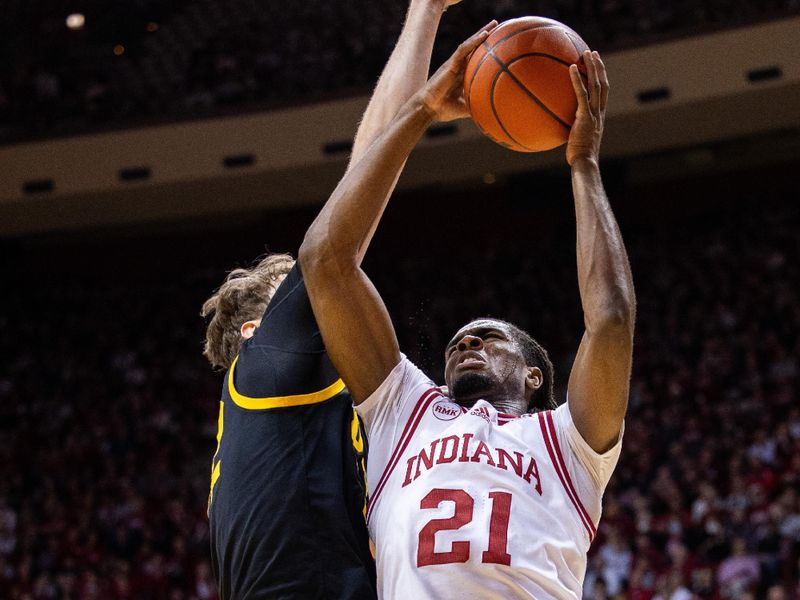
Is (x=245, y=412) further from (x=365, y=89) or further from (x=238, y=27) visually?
(x=238, y=27)

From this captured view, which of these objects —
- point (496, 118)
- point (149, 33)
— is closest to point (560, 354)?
point (149, 33)

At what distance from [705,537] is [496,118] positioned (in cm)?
683

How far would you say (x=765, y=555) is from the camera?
8.20 metres

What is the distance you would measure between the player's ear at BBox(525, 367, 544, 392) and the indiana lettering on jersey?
0.43 meters

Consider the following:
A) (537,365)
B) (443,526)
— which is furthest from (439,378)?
(443,526)

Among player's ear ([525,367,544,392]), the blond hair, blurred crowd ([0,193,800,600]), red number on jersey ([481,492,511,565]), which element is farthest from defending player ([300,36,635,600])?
blurred crowd ([0,193,800,600])

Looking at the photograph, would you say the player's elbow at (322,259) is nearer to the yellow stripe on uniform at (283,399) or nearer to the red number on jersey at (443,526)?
the yellow stripe on uniform at (283,399)

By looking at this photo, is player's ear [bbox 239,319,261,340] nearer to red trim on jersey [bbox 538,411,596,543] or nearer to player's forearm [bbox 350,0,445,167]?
player's forearm [bbox 350,0,445,167]

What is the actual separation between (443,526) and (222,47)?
1365 cm

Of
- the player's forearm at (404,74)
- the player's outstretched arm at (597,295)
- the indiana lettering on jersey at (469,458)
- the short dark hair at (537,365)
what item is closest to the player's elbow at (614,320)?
the player's outstretched arm at (597,295)

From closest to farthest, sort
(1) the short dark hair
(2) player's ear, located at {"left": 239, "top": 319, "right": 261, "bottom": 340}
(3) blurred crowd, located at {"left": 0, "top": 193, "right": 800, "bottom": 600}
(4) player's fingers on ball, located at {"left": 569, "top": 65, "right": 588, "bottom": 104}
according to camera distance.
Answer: (4) player's fingers on ball, located at {"left": 569, "top": 65, "right": 588, "bottom": 104} < (2) player's ear, located at {"left": 239, "top": 319, "right": 261, "bottom": 340} < (1) the short dark hair < (3) blurred crowd, located at {"left": 0, "top": 193, "right": 800, "bottom": 600}

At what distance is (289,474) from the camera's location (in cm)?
234

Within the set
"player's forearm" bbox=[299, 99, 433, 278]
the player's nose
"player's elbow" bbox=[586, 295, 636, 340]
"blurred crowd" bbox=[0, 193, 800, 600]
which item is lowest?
"blurred crowd" bbox=[0, 193, 800, 600]

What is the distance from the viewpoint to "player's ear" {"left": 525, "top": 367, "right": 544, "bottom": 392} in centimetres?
280
